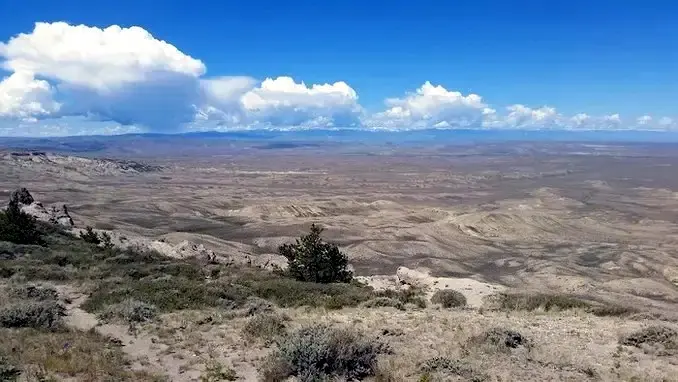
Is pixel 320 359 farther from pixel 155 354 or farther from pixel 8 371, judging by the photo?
pixel 8 371

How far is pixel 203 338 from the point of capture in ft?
37.7

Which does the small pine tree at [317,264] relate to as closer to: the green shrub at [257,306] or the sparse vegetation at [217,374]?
the green shrub at [257,306]

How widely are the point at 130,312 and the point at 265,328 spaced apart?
3496 millimetres

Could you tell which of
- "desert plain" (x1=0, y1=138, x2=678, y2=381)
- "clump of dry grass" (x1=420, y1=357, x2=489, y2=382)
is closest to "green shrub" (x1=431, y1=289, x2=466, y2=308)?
"desert plain" (x1=0, y1=138, x2=678, y2=381)

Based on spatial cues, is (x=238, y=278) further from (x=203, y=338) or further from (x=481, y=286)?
(x=481, y=286)

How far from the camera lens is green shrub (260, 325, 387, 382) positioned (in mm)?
9125

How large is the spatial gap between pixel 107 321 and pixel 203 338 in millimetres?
2840

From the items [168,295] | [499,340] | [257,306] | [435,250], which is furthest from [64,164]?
[499,340]

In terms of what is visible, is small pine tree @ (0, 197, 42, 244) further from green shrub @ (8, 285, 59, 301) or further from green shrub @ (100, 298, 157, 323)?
green shrub @ (100, 298, 157, 323)

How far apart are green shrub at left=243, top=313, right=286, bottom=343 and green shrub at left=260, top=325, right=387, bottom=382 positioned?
157 centimetres

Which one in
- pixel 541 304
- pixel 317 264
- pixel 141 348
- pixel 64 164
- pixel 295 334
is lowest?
pixel 64 164

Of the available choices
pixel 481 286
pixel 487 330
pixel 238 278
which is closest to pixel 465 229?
pixel 481 286

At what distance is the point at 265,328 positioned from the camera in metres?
11.9

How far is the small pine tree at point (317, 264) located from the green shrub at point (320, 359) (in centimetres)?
1255
